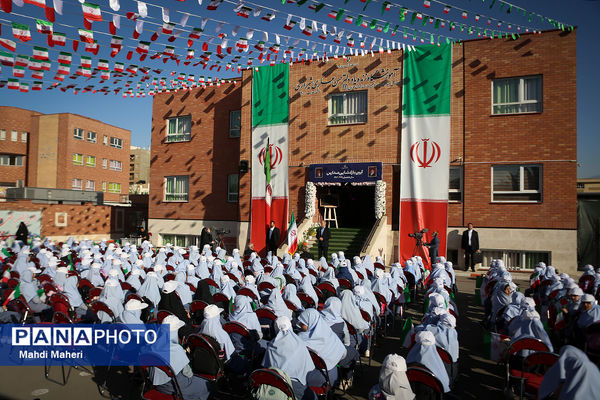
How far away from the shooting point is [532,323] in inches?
212

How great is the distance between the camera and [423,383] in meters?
4.05

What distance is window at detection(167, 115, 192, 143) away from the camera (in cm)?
2472

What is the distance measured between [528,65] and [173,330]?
17.9m

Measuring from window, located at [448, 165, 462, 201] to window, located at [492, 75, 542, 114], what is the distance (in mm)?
2962

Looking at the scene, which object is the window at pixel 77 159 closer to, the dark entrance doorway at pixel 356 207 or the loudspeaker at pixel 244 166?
the loudspeaker at pixel 244 166

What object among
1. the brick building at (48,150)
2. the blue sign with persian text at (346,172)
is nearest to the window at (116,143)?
the brick building at (48,150)

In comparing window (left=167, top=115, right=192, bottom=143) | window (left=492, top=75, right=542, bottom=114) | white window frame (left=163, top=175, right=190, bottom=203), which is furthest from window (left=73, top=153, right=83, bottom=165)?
window (left=492, top=75, right=542, bottom=114)

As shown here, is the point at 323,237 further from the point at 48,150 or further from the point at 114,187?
the point at 114,187

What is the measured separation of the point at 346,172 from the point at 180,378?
51.0 ft

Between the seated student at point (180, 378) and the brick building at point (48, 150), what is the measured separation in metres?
46.3

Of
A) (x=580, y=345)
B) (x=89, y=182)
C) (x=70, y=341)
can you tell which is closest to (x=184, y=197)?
(x=70, y=341)

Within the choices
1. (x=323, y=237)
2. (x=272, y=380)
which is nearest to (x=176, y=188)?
(x=323, y=237)

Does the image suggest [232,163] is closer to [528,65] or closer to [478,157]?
[478,157]

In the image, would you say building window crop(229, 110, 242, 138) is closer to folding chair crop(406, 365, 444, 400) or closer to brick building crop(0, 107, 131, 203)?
folding chair crop(406, 365, 444, 400)
